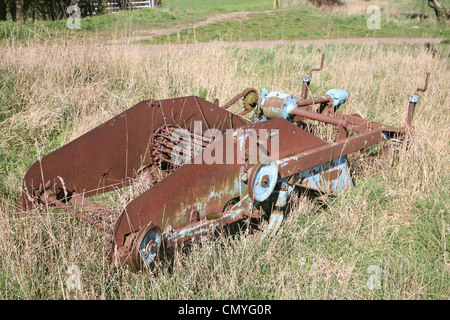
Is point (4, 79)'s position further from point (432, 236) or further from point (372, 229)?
point (432, 236)

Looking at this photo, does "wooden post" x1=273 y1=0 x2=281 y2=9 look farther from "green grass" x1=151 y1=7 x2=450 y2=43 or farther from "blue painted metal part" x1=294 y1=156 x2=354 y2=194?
Result: "blue painted metal part" x1=294 y1=156 x2=354 y2=194

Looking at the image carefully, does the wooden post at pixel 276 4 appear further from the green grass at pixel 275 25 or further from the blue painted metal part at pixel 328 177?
the blue painted metal part at pixel 328 177

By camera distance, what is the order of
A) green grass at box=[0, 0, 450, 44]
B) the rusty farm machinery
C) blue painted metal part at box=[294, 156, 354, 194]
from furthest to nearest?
green grass at box=[0, 0, 450, 44]
blue painted metal part at box=[294, 156, 354, 194]
the rusty farm machinery

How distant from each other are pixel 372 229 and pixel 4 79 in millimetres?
4681

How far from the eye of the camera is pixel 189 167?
2301 millimetres

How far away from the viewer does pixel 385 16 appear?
22062 mm

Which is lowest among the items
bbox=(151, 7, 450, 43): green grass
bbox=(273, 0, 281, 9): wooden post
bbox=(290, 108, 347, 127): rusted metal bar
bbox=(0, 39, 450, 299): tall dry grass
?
bbox=(0, 39, 450, 299): tall dry grass

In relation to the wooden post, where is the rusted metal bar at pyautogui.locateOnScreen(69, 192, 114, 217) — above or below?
below

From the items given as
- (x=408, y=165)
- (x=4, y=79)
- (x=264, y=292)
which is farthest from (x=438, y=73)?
(x=4, y=79)

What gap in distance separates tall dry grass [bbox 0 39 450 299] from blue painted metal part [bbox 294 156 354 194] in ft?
0.36

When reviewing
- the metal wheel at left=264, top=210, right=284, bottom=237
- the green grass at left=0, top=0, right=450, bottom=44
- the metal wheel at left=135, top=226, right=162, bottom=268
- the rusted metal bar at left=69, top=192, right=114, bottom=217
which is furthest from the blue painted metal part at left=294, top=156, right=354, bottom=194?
the green grass at left=0, top=0, right=450, bottom=44

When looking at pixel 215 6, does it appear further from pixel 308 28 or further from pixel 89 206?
pixel 89 206

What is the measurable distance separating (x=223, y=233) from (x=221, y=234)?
0.78 ft

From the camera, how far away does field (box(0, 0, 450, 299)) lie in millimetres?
2367
